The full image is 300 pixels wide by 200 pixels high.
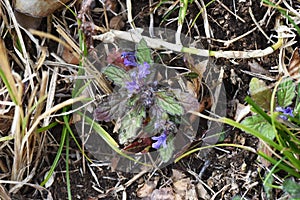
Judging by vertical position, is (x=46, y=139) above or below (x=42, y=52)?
below

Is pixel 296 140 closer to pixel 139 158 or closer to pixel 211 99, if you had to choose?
pixel 211 99

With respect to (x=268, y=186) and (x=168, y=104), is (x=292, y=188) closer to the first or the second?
(x=268, y=186)

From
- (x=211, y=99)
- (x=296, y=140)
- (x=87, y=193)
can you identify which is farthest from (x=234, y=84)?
(x=87, y=193)

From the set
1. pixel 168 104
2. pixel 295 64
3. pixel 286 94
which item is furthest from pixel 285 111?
pixel 168 104

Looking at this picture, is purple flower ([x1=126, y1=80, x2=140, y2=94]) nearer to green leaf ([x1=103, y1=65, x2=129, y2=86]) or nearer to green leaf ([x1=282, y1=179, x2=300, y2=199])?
green leaf ([x1=103, y1=65, x2=129, y2=86])

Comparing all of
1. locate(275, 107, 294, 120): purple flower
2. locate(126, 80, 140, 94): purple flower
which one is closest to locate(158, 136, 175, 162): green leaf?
locate(126, 80, 140, 94): purple flower

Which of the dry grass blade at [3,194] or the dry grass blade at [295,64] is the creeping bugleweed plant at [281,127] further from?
the dry grass blade at [3,194]

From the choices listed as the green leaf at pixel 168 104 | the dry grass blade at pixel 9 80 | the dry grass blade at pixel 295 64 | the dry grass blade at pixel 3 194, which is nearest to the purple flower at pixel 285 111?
the dry grass blade at pixel 295 64
